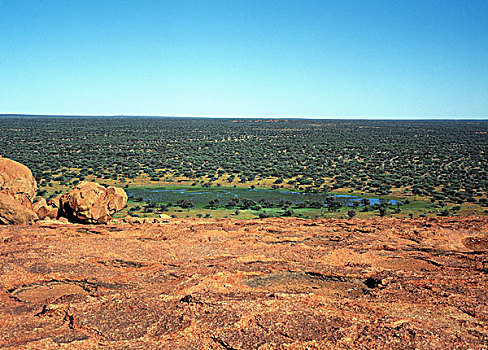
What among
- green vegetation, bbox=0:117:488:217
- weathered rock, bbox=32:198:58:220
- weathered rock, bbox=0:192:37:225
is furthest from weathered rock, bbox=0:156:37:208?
green vegetation, bbox=0:117:488:217

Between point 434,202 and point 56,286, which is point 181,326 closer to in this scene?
point 56,286

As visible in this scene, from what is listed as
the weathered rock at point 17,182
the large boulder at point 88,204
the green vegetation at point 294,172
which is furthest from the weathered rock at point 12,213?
the green vegetation at point 294,172

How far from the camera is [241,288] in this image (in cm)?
919

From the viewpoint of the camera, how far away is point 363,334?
6.92m

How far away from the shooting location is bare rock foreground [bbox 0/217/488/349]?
6918 millimetres

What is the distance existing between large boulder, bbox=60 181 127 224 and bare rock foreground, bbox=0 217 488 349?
204 centimetres

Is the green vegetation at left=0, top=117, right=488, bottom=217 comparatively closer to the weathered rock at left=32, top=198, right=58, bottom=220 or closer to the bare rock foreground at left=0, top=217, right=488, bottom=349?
the weathered rock at left=32, top=198, right=58, bottom=220

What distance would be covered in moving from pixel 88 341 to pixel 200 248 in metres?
6.06

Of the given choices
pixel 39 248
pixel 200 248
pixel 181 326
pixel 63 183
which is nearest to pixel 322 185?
pixel 63 183

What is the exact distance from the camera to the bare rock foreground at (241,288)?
6.92m

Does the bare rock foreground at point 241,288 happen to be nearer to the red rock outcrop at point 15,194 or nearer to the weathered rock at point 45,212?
the red rock outcrop at point 15,194

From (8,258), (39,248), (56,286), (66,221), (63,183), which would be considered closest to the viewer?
(56,286)

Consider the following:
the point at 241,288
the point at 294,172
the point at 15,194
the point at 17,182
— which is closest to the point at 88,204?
the point at 15,194

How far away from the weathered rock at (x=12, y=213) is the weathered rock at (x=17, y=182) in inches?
72.3
